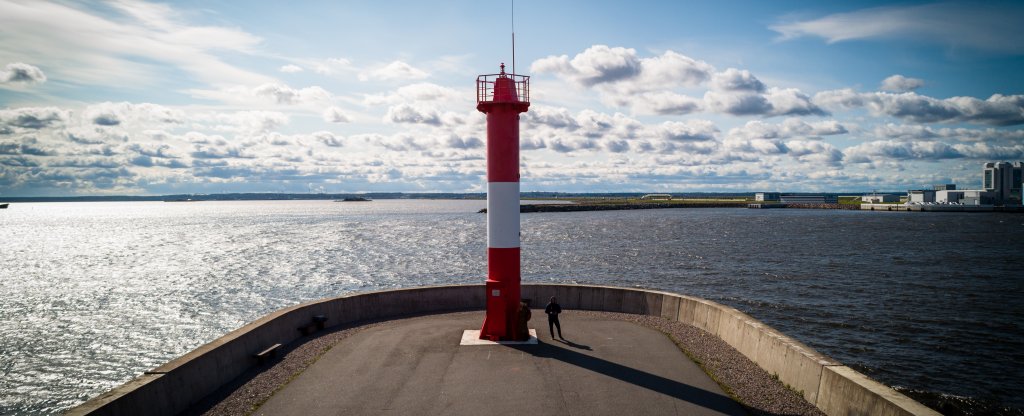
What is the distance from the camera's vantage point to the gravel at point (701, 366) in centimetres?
1122

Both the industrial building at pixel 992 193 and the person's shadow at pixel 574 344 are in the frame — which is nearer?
the person's shadow at pixel 574 344

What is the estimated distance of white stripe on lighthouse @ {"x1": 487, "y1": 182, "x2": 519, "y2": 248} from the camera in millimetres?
15430

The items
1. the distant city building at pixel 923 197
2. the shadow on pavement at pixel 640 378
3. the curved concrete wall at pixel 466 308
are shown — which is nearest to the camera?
the curved concrete wall at pixel 466 308

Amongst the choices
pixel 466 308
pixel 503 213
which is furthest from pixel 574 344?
pixel 466 308

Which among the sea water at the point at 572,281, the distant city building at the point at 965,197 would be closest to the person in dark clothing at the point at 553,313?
the sea water at the point at 572,281

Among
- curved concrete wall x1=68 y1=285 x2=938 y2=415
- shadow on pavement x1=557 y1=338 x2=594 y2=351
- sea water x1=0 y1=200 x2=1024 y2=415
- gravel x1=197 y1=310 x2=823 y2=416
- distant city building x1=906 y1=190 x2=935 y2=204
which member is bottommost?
sea water x1=0 y1=200 x2=1024 y2=415

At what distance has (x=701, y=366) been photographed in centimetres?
1357

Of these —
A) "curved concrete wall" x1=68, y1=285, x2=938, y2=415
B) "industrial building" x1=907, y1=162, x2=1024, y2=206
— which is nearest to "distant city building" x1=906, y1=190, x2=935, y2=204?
"industrial building" x1=907, y1=162, x2=1024, y2=206

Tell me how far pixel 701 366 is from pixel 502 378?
180 inches

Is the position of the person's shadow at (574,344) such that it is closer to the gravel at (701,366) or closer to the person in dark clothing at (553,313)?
the person in dark clothing at (553,313)

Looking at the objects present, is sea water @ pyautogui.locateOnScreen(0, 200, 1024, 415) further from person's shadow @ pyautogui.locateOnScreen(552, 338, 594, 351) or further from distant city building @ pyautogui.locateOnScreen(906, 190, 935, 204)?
distant city building @ pyautogui.locateOnScreen(906, 190, 935, 204)

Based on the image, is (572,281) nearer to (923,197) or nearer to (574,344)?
(574,344)

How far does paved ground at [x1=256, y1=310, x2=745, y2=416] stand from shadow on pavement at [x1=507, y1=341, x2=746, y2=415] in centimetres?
2

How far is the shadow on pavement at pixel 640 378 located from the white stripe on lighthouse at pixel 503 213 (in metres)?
2.74
